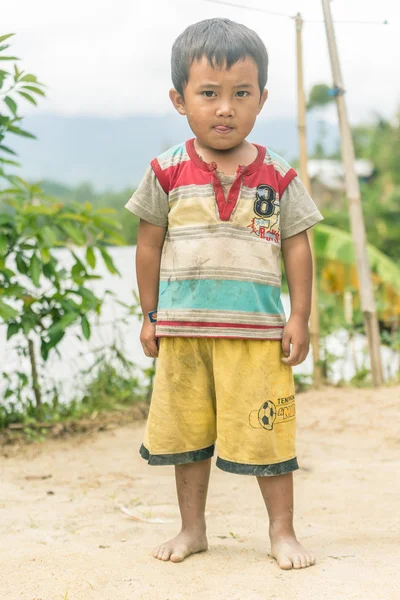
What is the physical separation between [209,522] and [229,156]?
136 centimetres

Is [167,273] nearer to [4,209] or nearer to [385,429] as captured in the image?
[4,209]

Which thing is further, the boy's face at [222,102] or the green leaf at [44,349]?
the green leaf at [44,349]

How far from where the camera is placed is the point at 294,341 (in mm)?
2348

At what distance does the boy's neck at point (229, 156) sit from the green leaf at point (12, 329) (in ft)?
6.13

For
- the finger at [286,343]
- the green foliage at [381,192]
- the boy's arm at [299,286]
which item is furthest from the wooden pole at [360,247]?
the green foliage at [381,192]

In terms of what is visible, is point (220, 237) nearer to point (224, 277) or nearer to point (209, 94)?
point (224, 277)

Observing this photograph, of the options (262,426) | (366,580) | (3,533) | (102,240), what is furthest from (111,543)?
(102,240)

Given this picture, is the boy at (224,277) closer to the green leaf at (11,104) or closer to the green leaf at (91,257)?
the green leaf at (11,104)

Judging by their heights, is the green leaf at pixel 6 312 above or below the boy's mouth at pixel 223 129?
below

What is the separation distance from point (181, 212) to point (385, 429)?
7.71ft

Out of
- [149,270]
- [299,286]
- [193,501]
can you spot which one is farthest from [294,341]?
[193,501]

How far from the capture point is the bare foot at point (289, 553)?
229 centimetres

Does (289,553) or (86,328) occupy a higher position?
(86,328)

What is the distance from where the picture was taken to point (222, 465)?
2.38m
